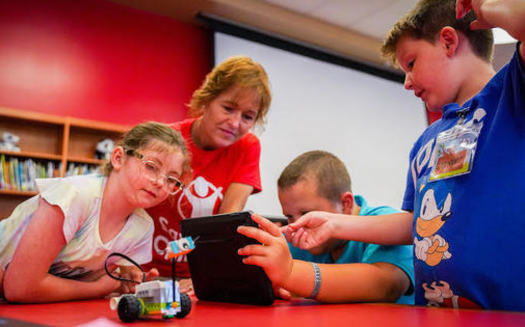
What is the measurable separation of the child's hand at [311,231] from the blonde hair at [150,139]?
0.49 metres

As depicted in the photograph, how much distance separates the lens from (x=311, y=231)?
3.67 feet

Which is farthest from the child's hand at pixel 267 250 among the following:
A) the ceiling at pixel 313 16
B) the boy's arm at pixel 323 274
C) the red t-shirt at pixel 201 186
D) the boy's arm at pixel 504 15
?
the ceiling at pixel 313 16

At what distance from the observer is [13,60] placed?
3.44m

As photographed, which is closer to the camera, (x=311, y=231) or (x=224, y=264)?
(x=224, y=264)

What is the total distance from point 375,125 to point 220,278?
4527 mm

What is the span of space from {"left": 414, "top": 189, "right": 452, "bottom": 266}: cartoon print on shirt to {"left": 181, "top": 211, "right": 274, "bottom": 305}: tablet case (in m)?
0.36

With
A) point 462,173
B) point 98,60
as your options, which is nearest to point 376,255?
point 462,173

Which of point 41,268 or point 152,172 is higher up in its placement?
point 152,172

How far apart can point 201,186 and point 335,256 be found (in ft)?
1.95

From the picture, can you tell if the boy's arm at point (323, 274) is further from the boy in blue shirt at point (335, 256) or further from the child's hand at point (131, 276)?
the child's hand at point (131, 276)

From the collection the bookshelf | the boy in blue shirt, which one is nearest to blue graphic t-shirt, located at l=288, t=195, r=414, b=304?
the boy in blue shirt

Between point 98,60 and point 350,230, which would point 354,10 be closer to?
point 98,60

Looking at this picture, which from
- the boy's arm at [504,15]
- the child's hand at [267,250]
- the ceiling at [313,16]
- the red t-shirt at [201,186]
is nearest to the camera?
the boy's arm at [504,15]

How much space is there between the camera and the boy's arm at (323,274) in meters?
0.79
